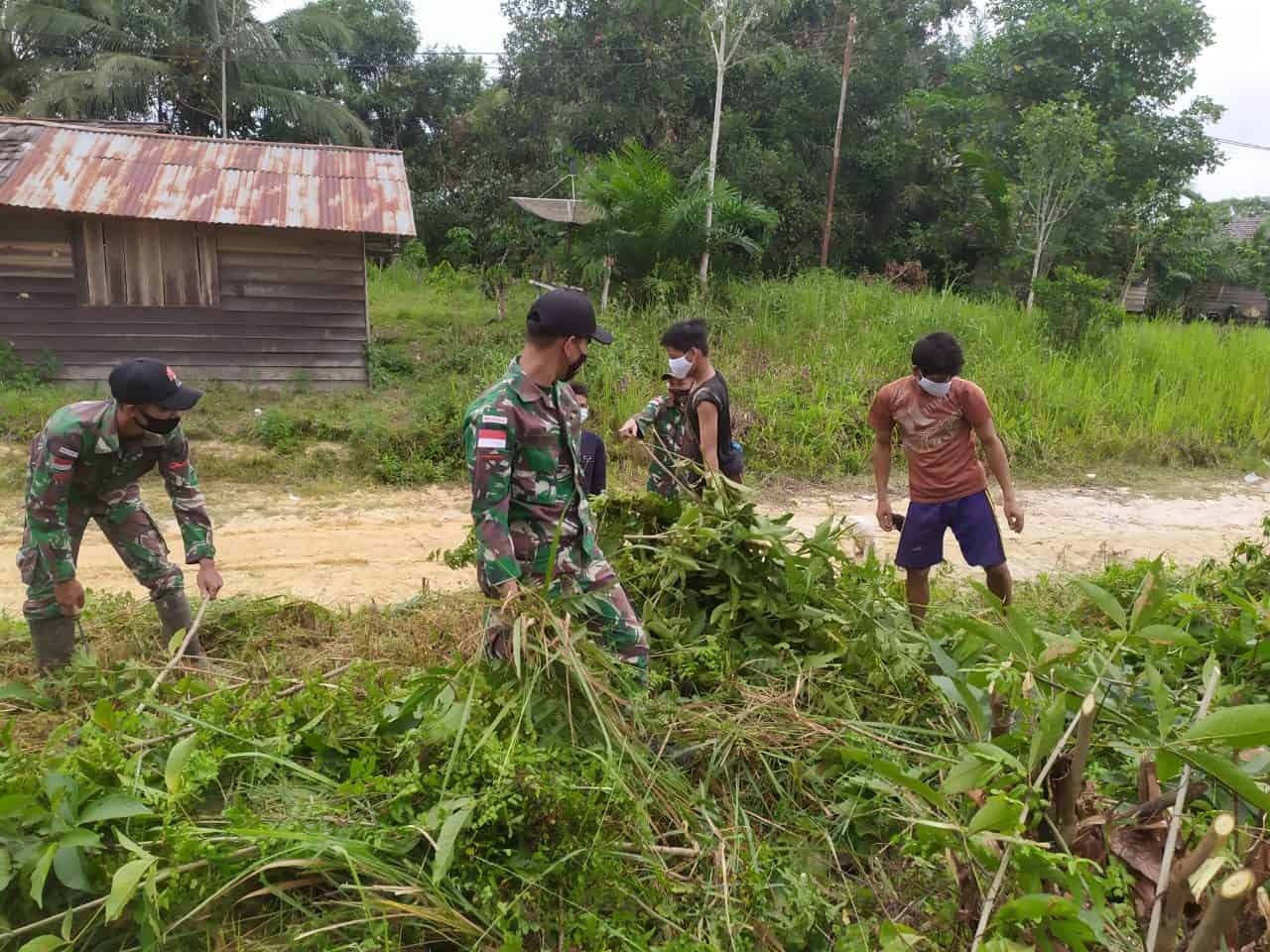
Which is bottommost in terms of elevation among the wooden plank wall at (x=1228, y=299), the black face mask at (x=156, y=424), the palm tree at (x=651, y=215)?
the black face mask at (x=156, y=424)

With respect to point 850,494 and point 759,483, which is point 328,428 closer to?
point 759,483

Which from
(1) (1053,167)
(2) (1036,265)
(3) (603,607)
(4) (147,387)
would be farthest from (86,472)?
(2) (1036,265)

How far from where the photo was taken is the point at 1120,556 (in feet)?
20.0

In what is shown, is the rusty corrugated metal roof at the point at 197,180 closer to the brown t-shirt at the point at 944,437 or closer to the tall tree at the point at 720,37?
the tall tree at the point at 720,37

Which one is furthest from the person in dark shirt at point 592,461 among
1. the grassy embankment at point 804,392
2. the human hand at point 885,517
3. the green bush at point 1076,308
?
the green bush at point 1076,308

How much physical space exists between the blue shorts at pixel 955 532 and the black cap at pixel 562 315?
6.87 feet

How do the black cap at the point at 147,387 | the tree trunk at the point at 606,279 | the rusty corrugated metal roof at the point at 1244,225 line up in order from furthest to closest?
the rusty corrugated metal roof at the point at 1244,225
the tree trunk at the point at 606,279
the black cap at the point at 147,387

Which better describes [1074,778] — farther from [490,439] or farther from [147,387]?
[147,387]

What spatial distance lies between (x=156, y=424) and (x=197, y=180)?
7.85 metres

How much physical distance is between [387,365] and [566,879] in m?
9.35

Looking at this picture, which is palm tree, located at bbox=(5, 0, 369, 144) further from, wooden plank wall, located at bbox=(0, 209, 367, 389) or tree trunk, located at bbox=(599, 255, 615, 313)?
tree trunk, located at bbox=(599, 255, 615, 313)

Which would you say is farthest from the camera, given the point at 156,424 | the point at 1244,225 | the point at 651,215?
the point at 1244,225

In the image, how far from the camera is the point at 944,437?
4.03m

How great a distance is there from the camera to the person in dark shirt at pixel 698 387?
4.21 meters
